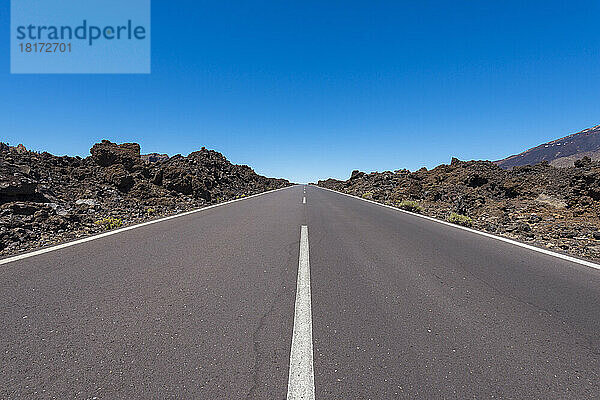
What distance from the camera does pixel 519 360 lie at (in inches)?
83.4

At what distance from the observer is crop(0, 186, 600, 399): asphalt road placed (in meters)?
1.82

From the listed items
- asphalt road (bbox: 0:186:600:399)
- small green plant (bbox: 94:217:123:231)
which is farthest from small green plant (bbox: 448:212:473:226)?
small green plant (bbox: 94:217:123:231)

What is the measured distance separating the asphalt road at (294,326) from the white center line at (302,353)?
11 mm

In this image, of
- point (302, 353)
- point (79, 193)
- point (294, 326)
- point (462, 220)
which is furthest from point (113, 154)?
point (462, 220)

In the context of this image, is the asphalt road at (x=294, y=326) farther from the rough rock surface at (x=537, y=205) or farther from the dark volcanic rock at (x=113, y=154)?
the dark volcanic rock at (x=113, y=154)

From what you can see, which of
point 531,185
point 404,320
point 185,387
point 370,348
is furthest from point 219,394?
point 531,185

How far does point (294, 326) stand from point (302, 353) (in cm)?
41

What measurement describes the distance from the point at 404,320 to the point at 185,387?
2.00m

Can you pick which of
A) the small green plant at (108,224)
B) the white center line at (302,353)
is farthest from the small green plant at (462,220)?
the small green plant at (108,224)

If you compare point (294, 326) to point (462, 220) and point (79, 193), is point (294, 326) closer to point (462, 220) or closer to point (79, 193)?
point (462, 220)

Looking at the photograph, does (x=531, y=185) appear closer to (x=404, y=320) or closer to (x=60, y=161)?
(x=404, y=320)

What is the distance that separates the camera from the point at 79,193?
10602 mm

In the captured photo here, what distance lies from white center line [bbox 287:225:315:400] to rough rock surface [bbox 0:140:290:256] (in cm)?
547

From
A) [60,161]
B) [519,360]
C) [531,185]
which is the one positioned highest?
[60,161]
